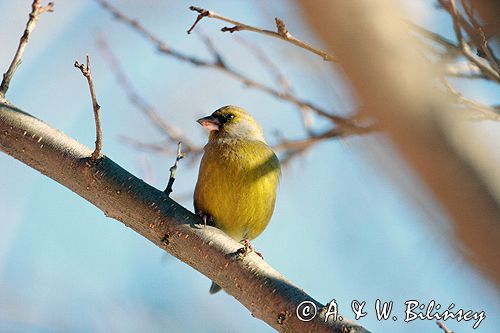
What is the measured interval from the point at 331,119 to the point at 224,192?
80 centimetres

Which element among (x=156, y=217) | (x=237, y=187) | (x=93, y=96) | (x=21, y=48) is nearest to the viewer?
(x=93, y=96)

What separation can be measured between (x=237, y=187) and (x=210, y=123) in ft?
2.99

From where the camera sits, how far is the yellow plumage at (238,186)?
4051mm

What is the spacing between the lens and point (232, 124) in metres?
4.86

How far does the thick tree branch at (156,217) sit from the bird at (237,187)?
2.67 feet

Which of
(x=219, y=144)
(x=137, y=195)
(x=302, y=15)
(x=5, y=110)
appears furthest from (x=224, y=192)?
(x=302, y=15)

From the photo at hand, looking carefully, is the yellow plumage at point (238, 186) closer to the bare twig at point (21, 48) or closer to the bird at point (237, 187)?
the bird at point (237, 187)

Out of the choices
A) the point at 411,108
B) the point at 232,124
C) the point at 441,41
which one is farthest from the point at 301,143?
the point at 411,108

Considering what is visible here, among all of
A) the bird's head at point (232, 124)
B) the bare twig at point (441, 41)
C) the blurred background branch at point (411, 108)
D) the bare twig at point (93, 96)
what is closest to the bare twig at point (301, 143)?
the bird's head at point (232, 124)

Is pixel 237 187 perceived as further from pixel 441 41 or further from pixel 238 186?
pixel 441 41

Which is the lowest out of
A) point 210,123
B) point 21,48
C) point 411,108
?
point 411,108

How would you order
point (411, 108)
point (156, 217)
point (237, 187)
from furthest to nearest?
point (237, 187) → point (156, 217) → point (411, 108)

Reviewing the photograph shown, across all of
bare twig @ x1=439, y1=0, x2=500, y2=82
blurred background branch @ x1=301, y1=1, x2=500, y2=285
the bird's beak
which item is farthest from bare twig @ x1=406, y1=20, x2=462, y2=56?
the bird's beak

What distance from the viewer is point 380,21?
1.28 metres
